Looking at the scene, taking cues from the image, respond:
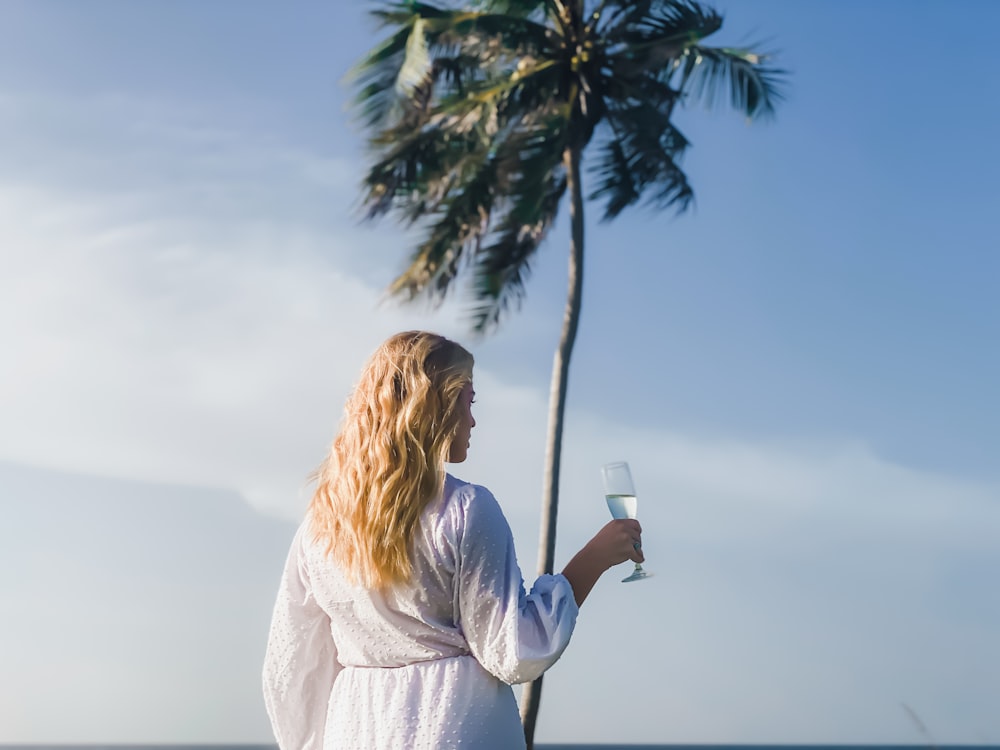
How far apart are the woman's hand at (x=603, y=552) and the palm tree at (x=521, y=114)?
746 cm

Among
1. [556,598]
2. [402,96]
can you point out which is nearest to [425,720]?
[556,598]

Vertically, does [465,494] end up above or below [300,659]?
above

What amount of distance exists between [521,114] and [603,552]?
857cm

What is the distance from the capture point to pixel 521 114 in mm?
10367

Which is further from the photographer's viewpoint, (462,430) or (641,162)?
(641,162)

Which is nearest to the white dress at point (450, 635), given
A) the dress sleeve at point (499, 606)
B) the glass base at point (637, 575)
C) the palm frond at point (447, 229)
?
the dress sleeve at point (499, 606)

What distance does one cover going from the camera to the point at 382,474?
2.20m

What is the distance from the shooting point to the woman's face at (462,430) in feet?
7.37

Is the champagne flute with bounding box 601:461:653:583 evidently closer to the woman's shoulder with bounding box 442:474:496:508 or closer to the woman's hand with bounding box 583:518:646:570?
the woman's hand with bounding box 583:518:646:570

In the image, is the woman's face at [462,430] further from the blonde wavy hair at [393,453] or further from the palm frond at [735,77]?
the palm frond at [735,77]

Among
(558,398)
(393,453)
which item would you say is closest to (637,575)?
(393,453)

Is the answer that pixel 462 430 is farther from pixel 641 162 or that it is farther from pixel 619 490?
pixel 641 162

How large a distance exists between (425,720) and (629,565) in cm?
60

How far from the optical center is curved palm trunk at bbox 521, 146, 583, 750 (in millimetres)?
9250
